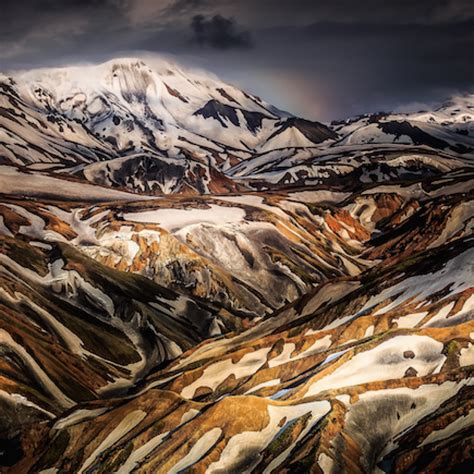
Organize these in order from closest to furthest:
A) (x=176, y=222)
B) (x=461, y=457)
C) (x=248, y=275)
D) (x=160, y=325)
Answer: (x=461, y=457)
(x=160, y=325)
(x=248, y=275)
(x=176, y=222)

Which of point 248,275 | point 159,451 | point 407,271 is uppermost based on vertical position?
point 159,451

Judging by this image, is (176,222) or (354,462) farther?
(176,222)

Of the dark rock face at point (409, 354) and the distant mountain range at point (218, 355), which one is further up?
the dark rock face at point (409, 354)

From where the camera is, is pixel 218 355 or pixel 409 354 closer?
pixel 409 354

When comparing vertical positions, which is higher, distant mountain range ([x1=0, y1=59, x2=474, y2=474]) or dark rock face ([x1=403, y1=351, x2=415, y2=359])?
dark rock face ([x1=403, y1=351, x2=415, y2=359])

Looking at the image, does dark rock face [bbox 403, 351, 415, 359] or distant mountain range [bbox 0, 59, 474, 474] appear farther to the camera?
dark rock face [bbox 403, 351, 415, 359]

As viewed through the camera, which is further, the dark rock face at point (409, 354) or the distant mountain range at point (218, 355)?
the dark rock face at point (409, 354)

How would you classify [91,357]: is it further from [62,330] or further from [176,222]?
[176,222]

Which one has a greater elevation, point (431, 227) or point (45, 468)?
point (45, 468)

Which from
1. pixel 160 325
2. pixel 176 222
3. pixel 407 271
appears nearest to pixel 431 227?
pixel 176 222

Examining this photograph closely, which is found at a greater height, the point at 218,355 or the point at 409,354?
the point at 409,354

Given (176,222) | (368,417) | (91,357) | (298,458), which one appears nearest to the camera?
(298,458)
